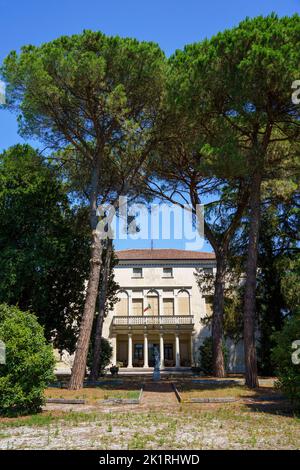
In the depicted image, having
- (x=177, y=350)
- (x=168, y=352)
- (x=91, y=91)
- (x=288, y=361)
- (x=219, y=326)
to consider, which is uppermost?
(x=91, y=91)

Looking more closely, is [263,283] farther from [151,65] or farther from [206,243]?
[151,65]

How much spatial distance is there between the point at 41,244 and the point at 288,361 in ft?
38.9

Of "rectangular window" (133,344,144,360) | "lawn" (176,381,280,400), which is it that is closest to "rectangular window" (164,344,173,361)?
"rectangular window" (133,344,144,360)

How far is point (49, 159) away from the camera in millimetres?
18562

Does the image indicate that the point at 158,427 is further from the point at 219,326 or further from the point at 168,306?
the point at 168,306

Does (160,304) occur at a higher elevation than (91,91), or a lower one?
lower

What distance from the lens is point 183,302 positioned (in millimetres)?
37906

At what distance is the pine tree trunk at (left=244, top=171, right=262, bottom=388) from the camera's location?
14445 millimetres

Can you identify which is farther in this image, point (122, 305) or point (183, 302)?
point (122, 305)

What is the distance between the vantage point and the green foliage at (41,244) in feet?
58.2

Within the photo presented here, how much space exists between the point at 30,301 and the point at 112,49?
11.2 m

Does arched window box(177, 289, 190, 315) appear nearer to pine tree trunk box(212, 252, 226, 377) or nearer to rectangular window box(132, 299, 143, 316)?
rectangular window box(132, 299, 143, 316)

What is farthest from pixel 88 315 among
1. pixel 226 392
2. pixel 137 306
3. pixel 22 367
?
pixel 137 306
